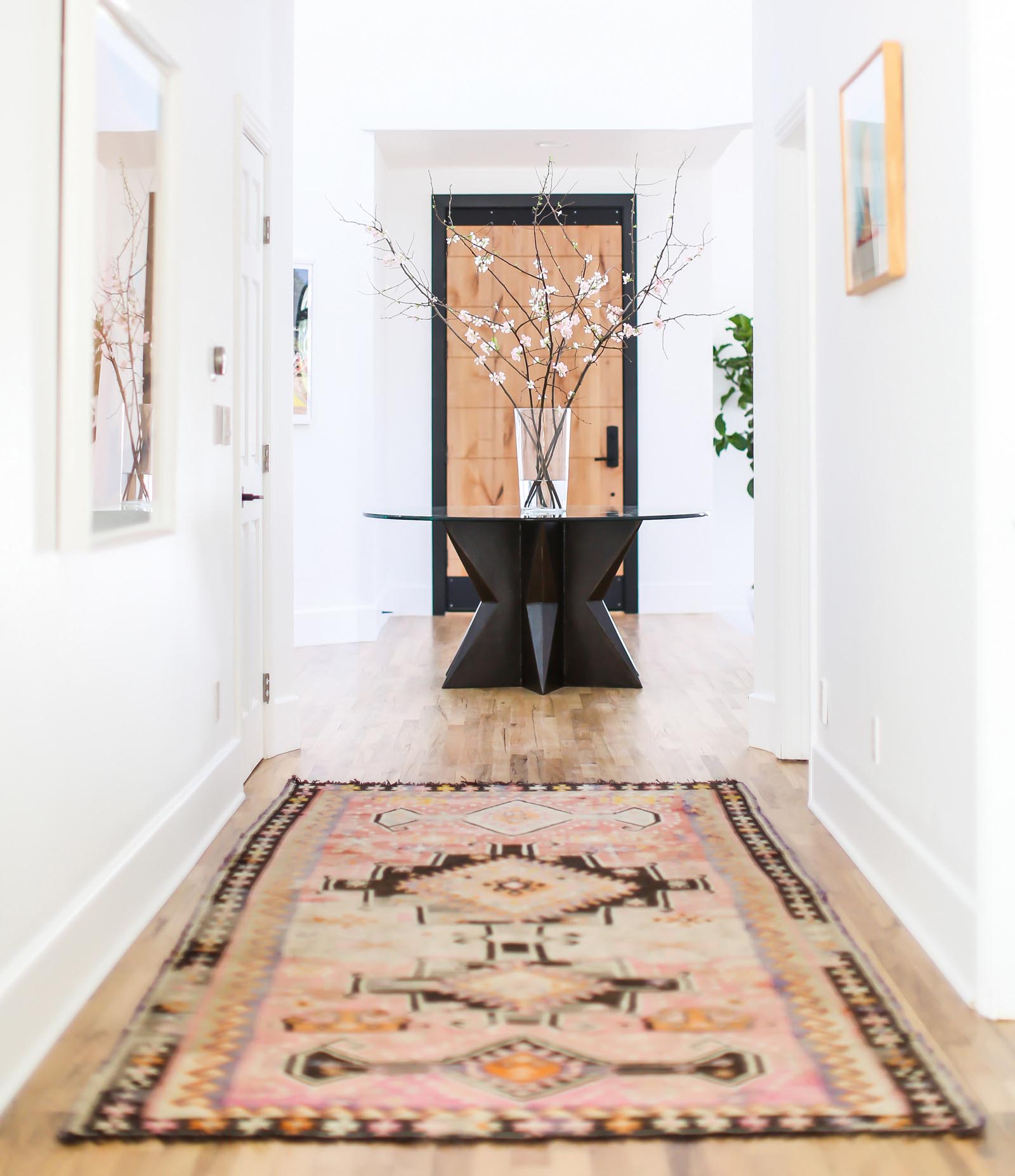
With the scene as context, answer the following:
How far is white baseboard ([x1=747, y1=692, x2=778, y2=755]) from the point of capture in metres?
3.99

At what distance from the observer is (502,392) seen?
7.68 m

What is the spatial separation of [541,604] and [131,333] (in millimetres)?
3028

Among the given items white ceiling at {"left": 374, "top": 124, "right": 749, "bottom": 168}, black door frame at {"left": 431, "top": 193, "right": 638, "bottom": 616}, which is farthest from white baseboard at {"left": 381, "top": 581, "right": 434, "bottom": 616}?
white ceiling at {"left": 374, "top": 124, "right": 749, "bottom": 168}

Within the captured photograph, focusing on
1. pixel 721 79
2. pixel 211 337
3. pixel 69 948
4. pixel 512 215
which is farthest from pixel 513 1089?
pixel 512 215

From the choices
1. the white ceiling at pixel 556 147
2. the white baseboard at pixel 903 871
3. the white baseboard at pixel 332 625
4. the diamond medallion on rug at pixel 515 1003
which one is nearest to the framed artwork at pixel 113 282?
the diamond medallion on rug at pixel 515 1003

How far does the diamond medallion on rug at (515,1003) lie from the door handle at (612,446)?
4684mm

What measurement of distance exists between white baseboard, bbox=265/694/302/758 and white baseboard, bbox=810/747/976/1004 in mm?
1760

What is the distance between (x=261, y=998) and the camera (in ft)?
6.95

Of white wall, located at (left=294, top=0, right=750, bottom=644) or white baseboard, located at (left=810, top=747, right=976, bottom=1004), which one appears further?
white wall, located at (left=294, top=0, right=750, bottom=644)

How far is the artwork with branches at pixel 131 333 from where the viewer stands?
228cm

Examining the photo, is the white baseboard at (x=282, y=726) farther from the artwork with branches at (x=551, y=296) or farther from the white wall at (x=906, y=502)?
the artwork with branches at (x=551, y=296)

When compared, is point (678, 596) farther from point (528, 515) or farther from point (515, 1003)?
point (515, 1003)

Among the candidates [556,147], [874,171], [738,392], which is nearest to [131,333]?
[874,171]

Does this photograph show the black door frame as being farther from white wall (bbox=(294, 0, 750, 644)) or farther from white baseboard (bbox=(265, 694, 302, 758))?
white baseboard (bbox=(265, 694, 302, 758))
